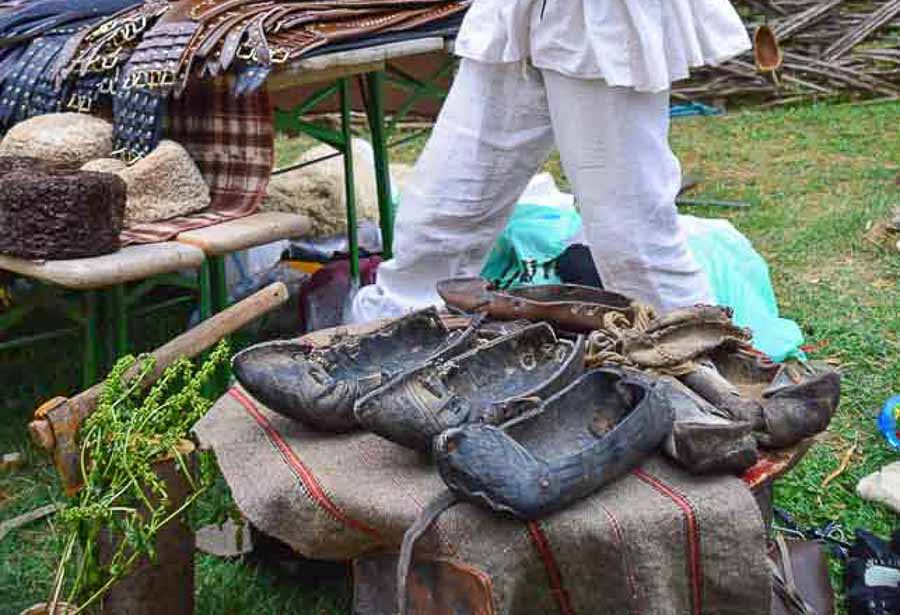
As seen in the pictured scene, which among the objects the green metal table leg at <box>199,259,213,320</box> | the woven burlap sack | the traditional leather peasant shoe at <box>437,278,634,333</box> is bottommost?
the green metal table leg at <box>199,259,213,320</box>

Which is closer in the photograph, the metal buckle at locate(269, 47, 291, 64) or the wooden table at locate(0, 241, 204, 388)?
the wooden table at locate(0, 241, 204, 388)

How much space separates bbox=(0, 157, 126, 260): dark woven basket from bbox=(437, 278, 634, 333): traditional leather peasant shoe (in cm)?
83

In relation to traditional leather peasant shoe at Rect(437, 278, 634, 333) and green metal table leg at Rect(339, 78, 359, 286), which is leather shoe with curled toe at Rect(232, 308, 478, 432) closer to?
traditional leather peasant shoe at Rect(437, 278, 634, 333)

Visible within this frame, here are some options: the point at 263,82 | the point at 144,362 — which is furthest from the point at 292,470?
the point at 263,82

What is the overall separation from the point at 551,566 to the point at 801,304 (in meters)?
2.97

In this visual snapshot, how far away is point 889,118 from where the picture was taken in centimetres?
757

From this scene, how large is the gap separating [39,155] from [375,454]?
5.66 ft

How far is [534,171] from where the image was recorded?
10.7 feet

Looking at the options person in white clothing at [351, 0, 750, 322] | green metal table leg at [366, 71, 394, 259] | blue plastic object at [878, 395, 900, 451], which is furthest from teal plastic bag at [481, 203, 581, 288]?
blue plastic object at [878, 395, 900, 451]

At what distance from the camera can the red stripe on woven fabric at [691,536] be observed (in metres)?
1.70

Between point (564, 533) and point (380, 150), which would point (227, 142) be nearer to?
point (380, 150)

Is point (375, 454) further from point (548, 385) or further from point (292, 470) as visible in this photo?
point (548, 385)

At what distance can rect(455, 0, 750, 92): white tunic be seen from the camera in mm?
2781

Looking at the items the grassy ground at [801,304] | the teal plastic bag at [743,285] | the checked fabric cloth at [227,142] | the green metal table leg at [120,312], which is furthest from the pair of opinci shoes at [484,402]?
the teal plastic bag at [743,285]
